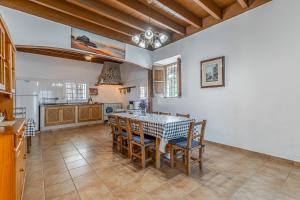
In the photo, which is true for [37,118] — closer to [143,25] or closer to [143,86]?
[143,86]

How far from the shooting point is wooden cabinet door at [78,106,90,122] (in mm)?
6649

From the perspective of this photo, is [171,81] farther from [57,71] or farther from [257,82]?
[57,71]

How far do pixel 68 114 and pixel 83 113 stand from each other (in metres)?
0.59

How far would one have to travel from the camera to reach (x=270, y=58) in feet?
9.86

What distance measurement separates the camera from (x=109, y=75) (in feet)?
24.6

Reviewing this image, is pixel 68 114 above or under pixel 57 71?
under

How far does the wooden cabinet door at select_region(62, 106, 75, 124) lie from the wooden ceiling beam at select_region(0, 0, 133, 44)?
3484 millimetres

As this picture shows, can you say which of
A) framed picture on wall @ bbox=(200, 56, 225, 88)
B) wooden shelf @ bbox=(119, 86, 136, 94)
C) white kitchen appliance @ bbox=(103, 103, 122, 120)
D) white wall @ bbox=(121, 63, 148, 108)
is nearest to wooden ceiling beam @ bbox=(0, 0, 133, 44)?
white wall @ bbox=(121, 63, 148, 108)

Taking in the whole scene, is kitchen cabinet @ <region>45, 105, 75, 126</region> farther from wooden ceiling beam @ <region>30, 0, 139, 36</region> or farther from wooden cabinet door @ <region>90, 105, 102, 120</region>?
wooden ceiling beam @ <region>30, 0, 139, 36</region>

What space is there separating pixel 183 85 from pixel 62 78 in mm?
5138

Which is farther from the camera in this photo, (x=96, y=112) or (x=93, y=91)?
(x=93, y=91)

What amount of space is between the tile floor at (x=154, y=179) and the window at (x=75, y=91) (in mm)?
4017

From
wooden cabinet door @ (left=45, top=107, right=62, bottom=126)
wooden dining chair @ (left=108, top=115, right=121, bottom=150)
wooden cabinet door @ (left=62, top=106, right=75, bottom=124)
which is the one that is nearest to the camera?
wooden dining chair @ (left=108, top=115, right=121, bottom=150)

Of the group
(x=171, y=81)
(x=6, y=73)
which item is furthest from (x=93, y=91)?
(x=6, y=73)
